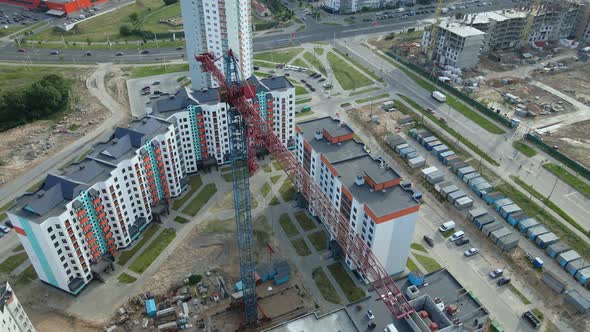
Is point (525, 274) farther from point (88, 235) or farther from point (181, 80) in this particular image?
point (181, 80)

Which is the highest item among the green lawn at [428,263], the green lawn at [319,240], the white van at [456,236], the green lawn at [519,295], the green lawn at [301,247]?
A: the white van at [456,236]

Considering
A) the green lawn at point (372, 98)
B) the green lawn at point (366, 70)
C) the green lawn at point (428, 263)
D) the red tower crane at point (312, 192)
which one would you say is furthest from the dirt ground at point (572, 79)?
the red tower crane at point (312, 192)

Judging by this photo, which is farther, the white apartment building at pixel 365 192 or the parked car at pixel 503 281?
the parked car at pixel 503 281

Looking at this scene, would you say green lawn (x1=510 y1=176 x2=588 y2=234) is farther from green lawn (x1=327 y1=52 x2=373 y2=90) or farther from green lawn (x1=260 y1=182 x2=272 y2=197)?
green lawn (x1=327 y1=52 x2=373 y2=90)

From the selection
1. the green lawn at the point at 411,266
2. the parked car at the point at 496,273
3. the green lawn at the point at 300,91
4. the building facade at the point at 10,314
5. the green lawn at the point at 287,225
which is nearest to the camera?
the building facade at the point at 10,314

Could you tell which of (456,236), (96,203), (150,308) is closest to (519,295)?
(456,236)

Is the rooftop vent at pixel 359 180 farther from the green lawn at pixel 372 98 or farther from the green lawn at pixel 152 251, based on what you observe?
the green lawn at pixel 372 98

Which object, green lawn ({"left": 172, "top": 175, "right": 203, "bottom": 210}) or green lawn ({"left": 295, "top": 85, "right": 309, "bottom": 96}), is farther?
green lawn ({"left": 295, "top": 85, "right": 309, "bottom": 96})

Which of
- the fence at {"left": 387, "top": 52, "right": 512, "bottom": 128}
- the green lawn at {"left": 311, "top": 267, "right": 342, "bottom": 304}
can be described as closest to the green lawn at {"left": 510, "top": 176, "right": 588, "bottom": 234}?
the fence at {"left": 387, "top": 52, "right": 512, "bottom": 128}
